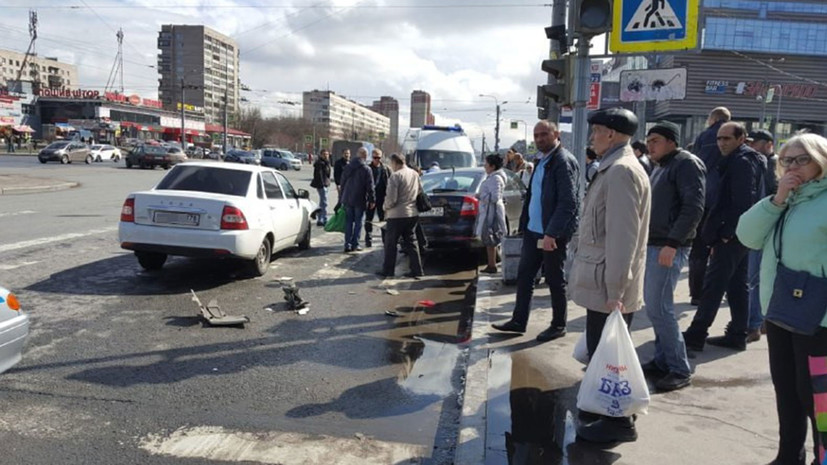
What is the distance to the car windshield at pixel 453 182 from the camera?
407 inches

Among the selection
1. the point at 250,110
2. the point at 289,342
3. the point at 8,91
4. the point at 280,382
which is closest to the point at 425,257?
the point at 289,342

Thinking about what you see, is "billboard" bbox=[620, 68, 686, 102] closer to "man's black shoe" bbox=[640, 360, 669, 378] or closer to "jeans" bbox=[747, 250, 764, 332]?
"jeans" bbox=[747, 250, 764, 332]

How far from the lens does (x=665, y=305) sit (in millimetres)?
4340

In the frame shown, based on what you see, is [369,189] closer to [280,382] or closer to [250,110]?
[280,382]

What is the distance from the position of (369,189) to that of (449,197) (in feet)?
5.36

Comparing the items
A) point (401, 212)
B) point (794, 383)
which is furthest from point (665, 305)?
point (401, 212)

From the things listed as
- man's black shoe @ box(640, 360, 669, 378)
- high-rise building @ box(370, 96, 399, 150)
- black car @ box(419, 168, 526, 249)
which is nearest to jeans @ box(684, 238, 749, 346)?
man's black shoe @ box(640, 360, 669, 378)

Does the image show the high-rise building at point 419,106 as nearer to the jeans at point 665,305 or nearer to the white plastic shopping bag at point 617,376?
the jeans at point 665,305

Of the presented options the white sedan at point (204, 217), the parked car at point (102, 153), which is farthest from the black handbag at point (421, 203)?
the parked car at point (102, 153)

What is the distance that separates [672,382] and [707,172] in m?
2.32

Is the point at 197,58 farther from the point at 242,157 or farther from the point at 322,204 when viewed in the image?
the point at 322,204

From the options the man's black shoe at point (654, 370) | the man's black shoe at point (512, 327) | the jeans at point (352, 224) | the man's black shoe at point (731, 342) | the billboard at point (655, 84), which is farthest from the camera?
the billboard at point (655, 84)

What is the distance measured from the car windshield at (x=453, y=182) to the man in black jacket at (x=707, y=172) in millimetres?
4024

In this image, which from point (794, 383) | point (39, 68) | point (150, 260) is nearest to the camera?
point (794, 383)
